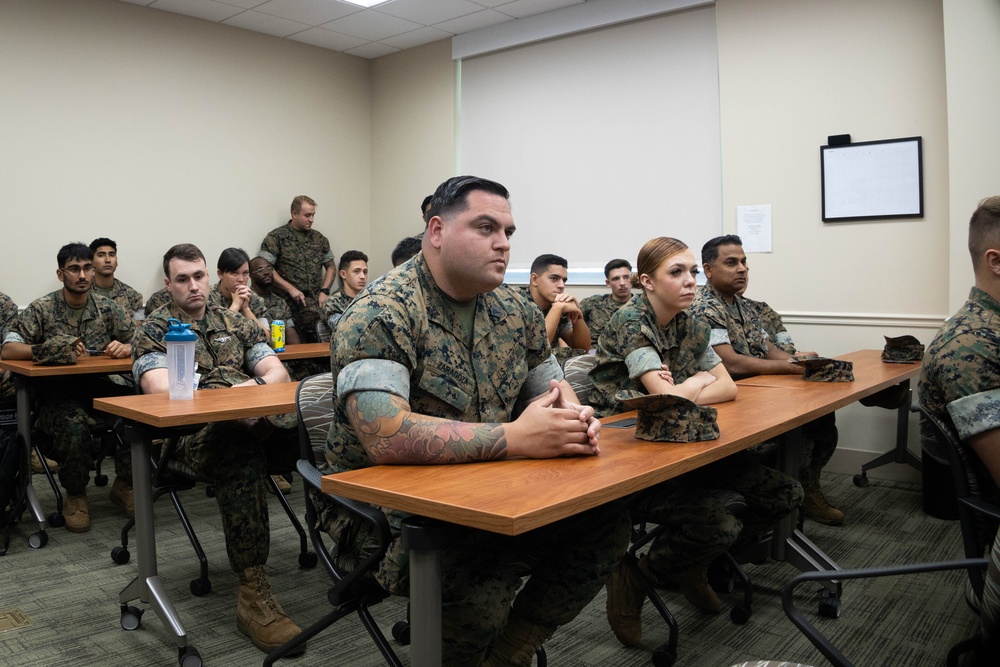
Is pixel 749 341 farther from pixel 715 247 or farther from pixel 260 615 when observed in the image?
pixel 260 615

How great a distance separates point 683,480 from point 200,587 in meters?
1.91

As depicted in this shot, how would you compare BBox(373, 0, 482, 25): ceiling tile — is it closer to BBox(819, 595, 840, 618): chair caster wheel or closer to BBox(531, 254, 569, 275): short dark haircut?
BBox(531, 254, 569, 275): short dark haircut

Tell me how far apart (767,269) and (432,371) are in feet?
13.7

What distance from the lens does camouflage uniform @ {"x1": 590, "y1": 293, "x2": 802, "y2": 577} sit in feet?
8.09

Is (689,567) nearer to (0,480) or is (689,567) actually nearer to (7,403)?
(0,480)

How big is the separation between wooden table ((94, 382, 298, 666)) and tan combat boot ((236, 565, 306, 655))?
21cm

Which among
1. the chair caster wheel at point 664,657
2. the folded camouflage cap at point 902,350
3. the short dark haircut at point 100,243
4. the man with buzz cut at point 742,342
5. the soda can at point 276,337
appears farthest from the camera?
the short dark haircut at point 100,243

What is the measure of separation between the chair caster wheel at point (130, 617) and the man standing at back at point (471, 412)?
1.16 meters

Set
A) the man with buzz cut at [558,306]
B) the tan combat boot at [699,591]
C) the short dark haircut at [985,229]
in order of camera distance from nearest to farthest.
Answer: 1. the short dark haircut at [985,229]
2. the tan combat boot at [699,591]
3. the man with buzz cut at [558,306]

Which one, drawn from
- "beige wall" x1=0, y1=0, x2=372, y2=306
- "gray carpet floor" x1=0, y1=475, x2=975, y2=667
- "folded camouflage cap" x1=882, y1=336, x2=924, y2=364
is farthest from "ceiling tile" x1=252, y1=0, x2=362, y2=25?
"folded camouflage cap" x1=882, y1=336, x2=924, y2=364

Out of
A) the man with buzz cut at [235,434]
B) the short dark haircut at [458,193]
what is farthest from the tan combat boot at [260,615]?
the short dark haircut at [458,193]

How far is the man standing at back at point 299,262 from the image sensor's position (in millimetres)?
7242

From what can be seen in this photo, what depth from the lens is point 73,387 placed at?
161 inches

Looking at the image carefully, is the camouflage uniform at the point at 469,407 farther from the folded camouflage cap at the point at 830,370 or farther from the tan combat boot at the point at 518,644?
the folded camouflage cap at the point at 830,370
